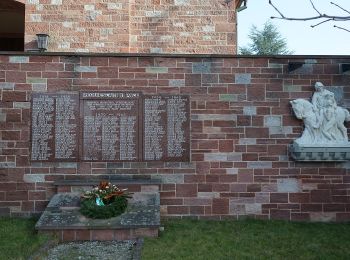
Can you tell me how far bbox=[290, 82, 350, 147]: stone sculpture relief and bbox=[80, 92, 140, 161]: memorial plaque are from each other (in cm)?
271

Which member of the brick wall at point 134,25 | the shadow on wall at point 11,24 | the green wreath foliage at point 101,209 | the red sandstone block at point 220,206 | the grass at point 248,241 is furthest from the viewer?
the shadow on wall at point 11,24

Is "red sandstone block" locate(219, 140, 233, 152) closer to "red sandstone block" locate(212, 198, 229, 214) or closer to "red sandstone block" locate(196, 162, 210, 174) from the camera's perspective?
"red sandstone block" locate(196, 162, 210, 174)

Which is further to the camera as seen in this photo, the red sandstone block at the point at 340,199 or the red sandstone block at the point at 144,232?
the red sandstone block at the point at 340,199

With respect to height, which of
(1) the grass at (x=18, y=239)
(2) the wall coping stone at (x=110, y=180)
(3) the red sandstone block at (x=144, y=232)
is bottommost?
(1) the grass at (x=18, y=239)

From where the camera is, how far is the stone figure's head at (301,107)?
7227mm

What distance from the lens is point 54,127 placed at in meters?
7.12

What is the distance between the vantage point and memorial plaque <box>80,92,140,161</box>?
281 inches

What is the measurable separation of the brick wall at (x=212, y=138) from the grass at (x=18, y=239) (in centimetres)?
50

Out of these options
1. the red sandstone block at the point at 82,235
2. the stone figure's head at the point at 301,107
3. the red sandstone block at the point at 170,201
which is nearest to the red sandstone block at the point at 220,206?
the red sandstone block at the point at 170,201

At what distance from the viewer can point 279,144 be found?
731 centimetres

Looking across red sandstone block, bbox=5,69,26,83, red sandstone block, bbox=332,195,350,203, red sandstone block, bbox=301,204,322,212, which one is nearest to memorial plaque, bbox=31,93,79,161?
red sandstone block, bbox=5,69,26,83

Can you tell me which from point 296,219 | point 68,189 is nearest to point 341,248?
point 296,219

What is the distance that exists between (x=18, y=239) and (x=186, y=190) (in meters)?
2.72

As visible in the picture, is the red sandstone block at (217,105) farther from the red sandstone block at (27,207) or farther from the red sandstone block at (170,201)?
the red sandstone block at (27,207)
